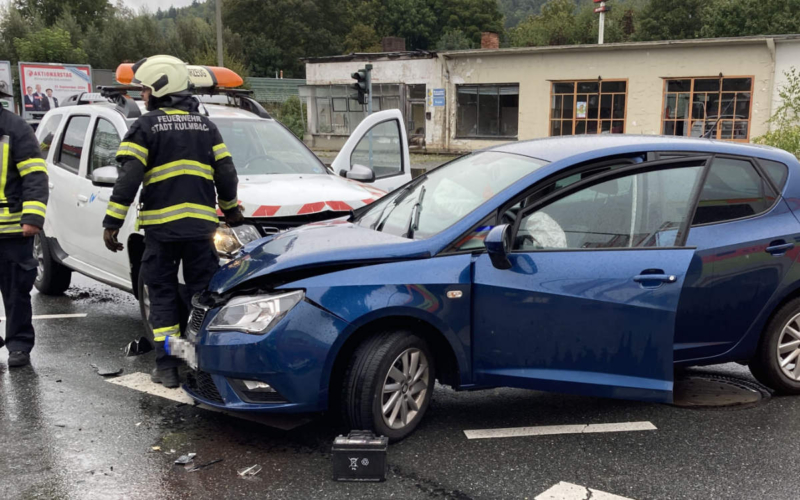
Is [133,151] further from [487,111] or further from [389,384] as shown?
[487,111]

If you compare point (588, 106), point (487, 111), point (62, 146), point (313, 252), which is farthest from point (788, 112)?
point (313, 252)

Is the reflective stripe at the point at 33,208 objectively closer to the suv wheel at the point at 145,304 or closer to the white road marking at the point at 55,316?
the suv wheel at the point at 145,304

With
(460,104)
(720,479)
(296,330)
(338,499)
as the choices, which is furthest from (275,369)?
(460,104)

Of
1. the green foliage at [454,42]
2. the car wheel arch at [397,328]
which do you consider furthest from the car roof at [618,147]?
the green foliage at [454,42]

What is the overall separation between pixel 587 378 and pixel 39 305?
545 cm

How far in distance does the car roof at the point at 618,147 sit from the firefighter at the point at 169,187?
1.87 metres

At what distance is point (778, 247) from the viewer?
4500 millimetres

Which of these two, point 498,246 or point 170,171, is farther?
point 170,171

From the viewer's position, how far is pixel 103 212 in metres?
6.22

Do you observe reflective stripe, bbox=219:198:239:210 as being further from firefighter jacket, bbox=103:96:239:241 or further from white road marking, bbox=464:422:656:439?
white road marking, bbox=464:422:656:439

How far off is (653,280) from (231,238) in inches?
111

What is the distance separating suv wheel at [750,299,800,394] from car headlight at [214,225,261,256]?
11.1 feet

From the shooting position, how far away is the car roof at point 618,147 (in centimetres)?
430

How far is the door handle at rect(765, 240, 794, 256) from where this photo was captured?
448 cm
